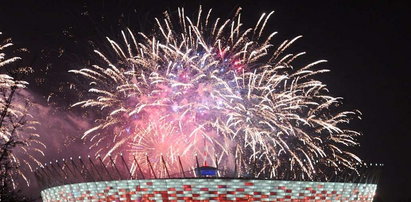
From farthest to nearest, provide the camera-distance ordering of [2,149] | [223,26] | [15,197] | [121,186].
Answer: [121,186]
[223,26]
[15,197]
[2,149]

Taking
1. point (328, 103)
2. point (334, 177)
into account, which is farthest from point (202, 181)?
point (334, 177)

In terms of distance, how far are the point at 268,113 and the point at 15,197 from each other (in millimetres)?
17838

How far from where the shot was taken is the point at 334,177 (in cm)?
4281

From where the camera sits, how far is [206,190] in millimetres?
35344

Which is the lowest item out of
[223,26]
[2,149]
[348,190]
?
[348,190]

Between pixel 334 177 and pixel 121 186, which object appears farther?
pixel 334 177

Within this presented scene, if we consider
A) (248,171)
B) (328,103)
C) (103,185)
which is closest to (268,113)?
(328,103)

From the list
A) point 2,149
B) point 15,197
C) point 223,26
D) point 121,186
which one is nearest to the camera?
point 2,149

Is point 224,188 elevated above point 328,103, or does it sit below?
below

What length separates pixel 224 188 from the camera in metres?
35.2

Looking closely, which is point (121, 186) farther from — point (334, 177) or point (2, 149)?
point (334, 177)

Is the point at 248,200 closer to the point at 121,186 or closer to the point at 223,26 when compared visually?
the point at 121,186

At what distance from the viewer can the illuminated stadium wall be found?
35.3m

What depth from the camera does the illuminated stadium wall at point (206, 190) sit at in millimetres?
35312
